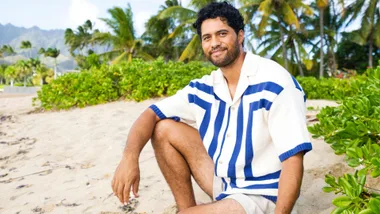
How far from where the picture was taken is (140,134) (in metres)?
1.95

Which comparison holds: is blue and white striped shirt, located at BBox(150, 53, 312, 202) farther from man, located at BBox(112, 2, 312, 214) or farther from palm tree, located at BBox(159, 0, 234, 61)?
palm tree, located at BBox(159, 0, 234, 61)

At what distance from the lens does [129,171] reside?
1.81 metres

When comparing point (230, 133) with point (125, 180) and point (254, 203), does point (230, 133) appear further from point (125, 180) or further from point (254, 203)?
point (125, 180)

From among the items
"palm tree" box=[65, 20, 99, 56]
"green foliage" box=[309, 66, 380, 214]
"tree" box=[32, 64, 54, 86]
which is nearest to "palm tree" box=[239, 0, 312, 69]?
"green foliage" box=[309, 66, 380, 214]

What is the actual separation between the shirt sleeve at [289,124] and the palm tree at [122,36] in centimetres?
1794

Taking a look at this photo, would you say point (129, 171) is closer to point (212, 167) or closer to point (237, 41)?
point (212, 167)

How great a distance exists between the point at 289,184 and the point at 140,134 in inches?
36.2

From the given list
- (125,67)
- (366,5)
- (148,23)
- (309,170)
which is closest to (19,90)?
(148,23)

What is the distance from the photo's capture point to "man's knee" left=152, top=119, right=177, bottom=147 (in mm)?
1967

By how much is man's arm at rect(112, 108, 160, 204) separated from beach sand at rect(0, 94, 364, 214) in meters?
0.57

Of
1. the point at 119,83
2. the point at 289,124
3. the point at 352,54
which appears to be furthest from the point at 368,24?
the point at 289,124

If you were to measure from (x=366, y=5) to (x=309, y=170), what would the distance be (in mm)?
22243

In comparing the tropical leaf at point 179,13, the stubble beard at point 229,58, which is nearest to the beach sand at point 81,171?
the stubble beard at point 229,58

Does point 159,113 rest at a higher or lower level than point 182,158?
higher
